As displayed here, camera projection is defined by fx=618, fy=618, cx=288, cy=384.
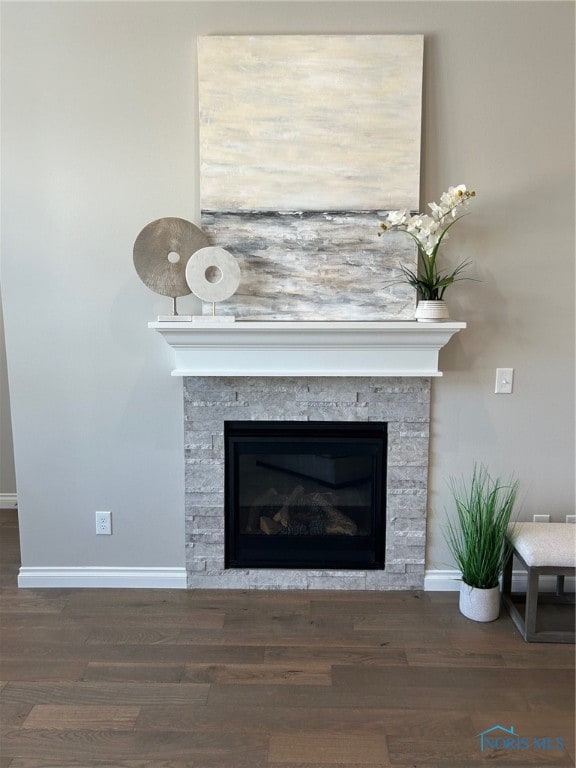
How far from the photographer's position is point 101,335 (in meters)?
2.67

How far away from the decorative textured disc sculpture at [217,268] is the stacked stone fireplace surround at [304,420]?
404 millimetres

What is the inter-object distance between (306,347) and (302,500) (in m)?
0.75

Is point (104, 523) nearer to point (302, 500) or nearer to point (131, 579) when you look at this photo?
point (131, 579)

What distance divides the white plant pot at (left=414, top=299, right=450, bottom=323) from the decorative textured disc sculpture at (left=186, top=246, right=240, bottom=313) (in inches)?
29.7

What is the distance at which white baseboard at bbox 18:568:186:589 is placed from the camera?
9.21 ft

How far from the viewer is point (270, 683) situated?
2121 millimetres

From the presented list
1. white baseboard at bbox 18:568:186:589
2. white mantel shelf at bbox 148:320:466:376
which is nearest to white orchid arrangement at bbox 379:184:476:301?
white mantel shelf at bbox 148:320:466:376

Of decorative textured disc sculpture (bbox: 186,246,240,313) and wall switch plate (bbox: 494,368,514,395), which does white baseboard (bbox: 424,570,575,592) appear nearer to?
wall switch plate (bbox: 494,368,514,395)

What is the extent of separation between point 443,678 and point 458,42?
2415 mm

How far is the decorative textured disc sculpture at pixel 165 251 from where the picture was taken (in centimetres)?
250

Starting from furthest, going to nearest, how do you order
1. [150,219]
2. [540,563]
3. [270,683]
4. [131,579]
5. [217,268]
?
[131,579] < [150,219] < [217,268] < [540,563] < [270,683]

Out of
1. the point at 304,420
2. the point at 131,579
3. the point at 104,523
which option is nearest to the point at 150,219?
the point at 304,420

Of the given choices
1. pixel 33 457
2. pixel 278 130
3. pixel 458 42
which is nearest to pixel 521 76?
pixel 458 42

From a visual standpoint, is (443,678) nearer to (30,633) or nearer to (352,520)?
(352,520)
